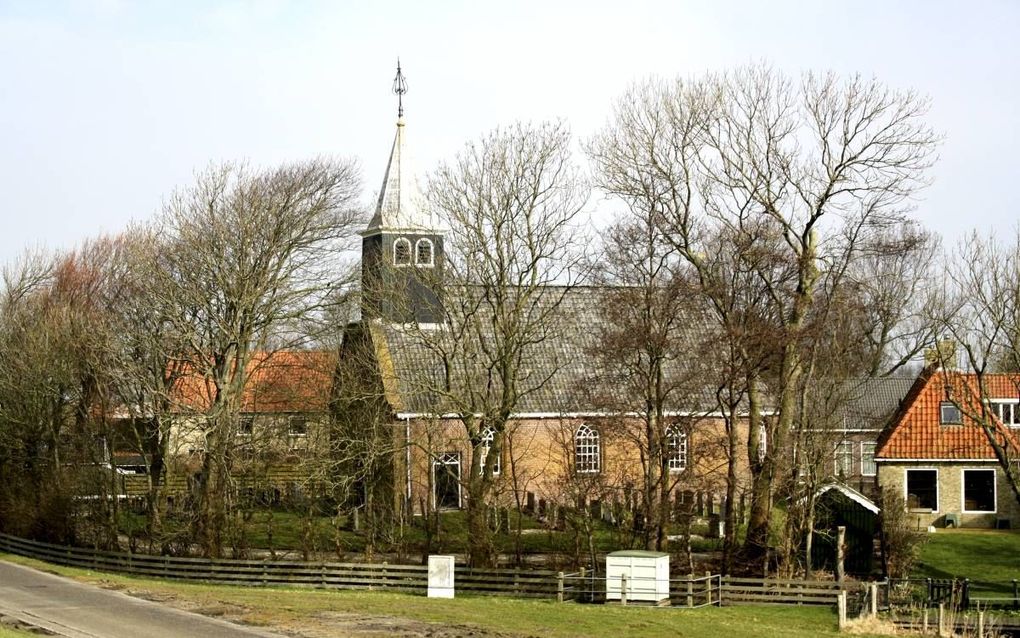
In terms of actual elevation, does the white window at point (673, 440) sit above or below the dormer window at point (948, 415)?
below

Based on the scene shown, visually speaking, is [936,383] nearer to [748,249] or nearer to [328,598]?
[748,249]

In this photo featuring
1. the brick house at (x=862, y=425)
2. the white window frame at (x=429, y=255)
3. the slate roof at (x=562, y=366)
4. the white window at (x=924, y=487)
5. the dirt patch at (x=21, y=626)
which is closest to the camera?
the dirt patch at (x=21, y=626)

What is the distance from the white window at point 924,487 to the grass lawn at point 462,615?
59.1 ft

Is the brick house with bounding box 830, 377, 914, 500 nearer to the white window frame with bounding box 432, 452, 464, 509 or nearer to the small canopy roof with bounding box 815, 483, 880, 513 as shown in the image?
the small canopy roof with bounding box 815, 483, 880, 513

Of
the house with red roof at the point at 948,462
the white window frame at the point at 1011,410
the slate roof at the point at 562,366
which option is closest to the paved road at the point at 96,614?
the slate roof at the point at 562,366

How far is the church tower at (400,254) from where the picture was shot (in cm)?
4016

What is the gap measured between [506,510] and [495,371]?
20.1 ft

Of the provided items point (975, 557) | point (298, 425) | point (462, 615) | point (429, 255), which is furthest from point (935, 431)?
point (462, 615)

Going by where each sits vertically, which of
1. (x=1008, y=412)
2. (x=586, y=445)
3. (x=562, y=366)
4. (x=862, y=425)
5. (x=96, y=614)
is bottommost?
(x=96, y=614)

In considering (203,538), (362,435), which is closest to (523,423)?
(362,435)

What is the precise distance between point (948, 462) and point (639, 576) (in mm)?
20791

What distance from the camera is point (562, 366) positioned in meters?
50.8

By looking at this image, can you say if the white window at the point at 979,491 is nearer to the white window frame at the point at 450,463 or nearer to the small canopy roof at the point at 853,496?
the small canopy roof at the point at 853,496

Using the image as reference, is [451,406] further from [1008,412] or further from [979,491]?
[1008,412]
